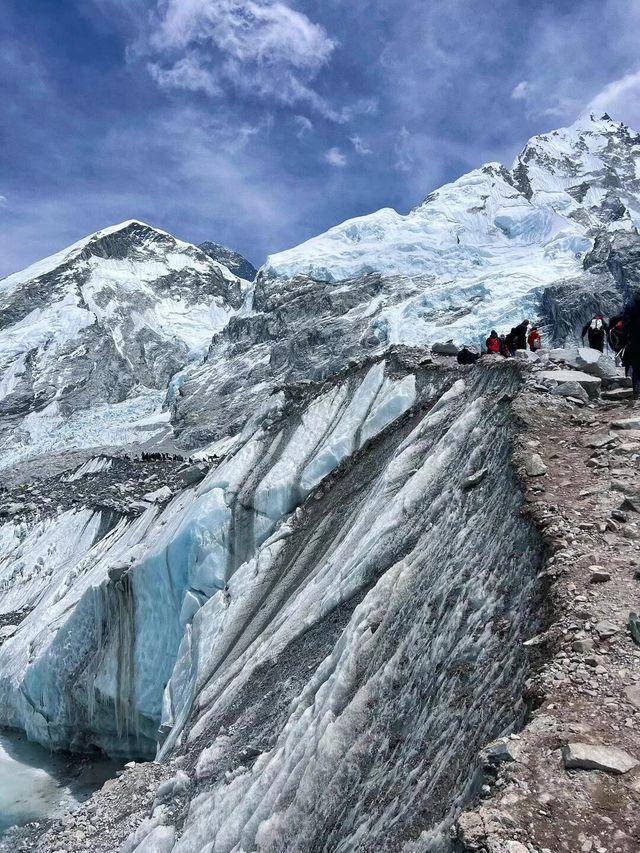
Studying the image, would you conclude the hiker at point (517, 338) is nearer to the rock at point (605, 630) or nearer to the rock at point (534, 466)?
the rock at point (534, 466)

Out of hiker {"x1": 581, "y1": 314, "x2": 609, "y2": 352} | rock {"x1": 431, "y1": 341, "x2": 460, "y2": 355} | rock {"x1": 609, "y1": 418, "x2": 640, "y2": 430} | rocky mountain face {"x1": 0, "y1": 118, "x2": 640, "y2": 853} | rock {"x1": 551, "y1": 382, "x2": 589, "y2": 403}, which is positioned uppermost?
rock {"x1": 431, "y1": 341, "x2": 460, "y2": 355}

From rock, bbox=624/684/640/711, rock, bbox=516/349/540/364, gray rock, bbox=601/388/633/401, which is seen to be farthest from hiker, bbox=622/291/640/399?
rock, bbox=624/684/640/711

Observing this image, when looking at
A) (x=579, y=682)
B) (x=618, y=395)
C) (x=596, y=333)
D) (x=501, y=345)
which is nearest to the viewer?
(x=579, y=682)

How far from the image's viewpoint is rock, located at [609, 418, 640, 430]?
8367mm

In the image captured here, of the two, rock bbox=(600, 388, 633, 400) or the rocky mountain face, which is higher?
rock bbox=(600, 388, 633, 400)

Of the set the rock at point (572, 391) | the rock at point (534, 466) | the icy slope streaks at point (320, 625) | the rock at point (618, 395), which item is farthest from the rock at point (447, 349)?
the rock at point (534, 466)

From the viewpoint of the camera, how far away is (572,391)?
9664 mm

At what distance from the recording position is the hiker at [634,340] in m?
9.78

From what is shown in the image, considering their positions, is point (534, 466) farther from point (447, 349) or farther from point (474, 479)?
point (447, 349)

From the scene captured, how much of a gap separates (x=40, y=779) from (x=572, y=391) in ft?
64.8

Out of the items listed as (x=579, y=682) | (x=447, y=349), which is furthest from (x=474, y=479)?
(x=447, y=349)

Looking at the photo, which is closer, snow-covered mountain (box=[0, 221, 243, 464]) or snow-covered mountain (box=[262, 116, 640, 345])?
snow-covered mountain (box=[262, 116, 640, 345])

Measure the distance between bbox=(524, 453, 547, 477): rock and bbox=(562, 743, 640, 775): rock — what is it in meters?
4.16

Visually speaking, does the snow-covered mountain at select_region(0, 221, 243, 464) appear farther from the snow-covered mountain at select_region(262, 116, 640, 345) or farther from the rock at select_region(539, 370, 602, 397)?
the rock at select_region(539, 370, 602, 397)
